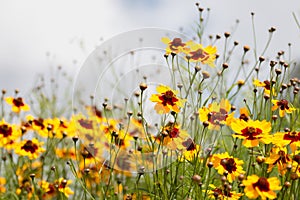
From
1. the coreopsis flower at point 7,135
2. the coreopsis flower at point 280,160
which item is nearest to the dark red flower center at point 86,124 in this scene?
the coreopsis flower at point 7,135

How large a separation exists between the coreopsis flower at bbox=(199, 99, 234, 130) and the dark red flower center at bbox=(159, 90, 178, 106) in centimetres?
10

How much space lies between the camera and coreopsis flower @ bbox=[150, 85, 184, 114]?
1.64 meters

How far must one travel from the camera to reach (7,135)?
8.42 ft

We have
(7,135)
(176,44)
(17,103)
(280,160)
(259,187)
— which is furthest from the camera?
(17,103)

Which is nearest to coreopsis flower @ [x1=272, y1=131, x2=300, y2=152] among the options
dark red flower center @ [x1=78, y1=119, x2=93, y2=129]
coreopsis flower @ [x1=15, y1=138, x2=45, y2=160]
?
dark red flower center @ [x1=78, y1=119, x2=93, y2=129]

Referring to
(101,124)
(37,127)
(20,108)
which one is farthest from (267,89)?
(20,108)

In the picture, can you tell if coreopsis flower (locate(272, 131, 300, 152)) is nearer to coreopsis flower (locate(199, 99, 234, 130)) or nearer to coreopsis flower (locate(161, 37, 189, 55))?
coreopsis flower (locate(199, 99, 234, 130))

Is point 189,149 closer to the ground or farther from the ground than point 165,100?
closer to the ground

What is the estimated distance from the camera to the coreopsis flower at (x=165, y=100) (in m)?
1.64

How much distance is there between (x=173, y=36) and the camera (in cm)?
195

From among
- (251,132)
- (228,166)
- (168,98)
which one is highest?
(168,98)

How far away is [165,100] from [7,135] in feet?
4.03

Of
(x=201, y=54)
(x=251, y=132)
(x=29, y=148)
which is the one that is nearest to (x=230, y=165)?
(x=251, y=132)

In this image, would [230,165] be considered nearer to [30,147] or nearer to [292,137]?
[292,137]
